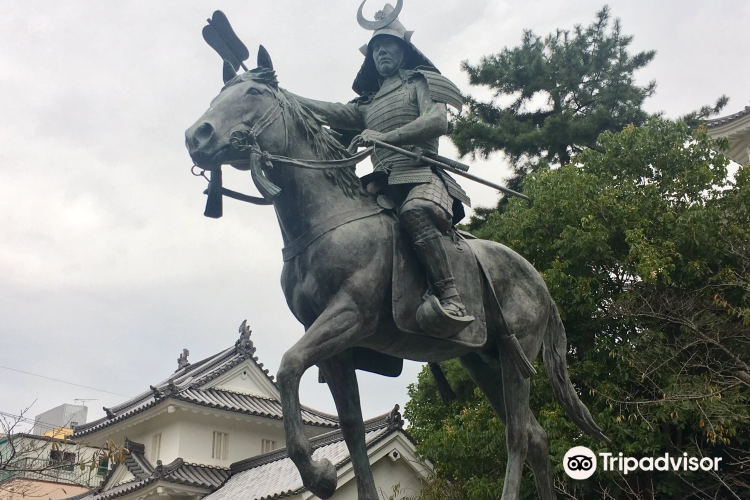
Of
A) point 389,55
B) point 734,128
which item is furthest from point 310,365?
point 734,128

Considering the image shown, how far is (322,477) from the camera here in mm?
3916

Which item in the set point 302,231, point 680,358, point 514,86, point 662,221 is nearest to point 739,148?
point 514,86

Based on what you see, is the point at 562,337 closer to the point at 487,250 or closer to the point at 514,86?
the point at 487,250

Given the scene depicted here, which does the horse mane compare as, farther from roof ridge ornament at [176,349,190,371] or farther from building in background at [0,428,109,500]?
roof ridge ornament at [176,349,190,371]

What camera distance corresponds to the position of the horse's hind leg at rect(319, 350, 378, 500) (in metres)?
4.61

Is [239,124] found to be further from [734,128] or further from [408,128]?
[734,128]

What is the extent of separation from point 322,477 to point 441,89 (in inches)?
104

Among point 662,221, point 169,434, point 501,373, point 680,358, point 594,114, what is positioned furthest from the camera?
point 169,434

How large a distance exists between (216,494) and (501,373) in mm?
17008

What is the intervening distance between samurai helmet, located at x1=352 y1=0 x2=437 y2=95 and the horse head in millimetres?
949

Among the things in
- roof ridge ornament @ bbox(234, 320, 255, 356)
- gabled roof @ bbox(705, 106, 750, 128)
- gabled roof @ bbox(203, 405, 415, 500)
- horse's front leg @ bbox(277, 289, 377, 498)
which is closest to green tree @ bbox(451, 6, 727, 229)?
gabled roof @ bbox(705, 106, 750, 128)

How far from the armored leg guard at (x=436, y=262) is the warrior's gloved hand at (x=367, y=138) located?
1.66 feet

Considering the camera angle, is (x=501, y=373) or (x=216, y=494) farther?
(x=216, y=494)

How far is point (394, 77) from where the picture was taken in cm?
523
